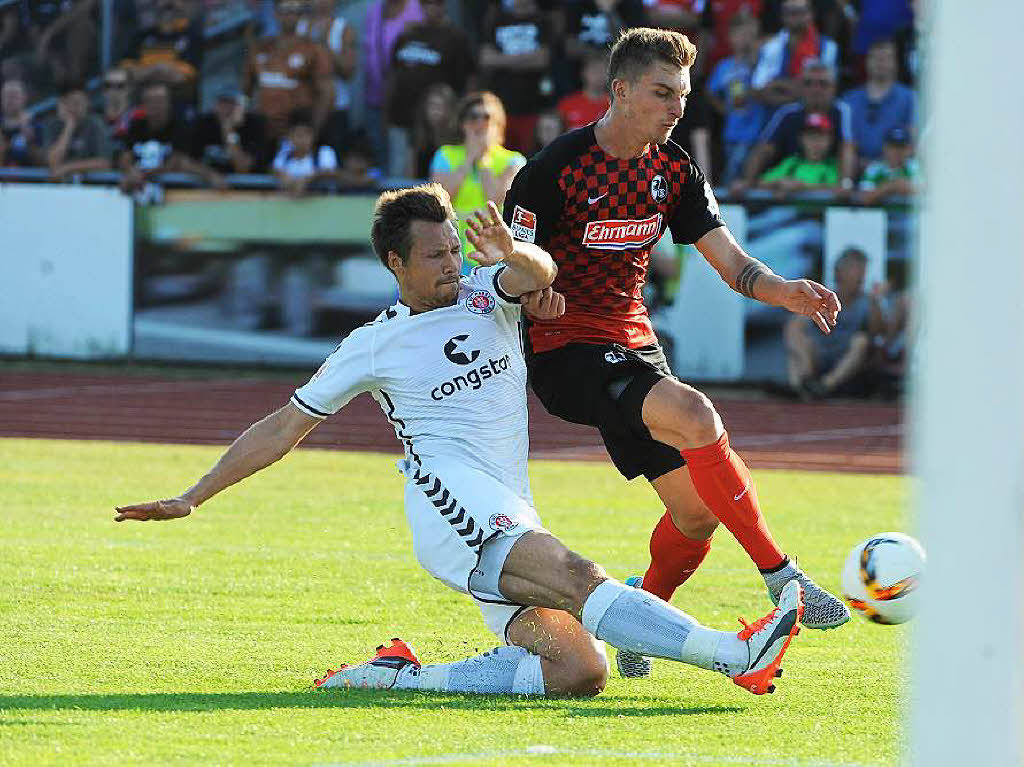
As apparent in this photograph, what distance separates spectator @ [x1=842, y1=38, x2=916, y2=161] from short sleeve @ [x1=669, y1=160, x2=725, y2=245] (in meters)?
10.2

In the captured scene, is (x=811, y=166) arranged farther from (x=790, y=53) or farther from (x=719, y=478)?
(x=719, y=478)

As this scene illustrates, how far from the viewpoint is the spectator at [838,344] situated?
15320 millimetres

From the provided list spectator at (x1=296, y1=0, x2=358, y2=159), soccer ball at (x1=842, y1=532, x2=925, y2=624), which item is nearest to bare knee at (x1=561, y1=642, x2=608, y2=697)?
soccer ball at (x1=842, y1=532, x2=925, y2=624)

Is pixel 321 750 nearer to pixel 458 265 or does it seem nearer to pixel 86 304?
pixel 458 265

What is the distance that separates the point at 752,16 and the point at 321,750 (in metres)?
13.6

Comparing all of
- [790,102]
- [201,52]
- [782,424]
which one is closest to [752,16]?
[790,102]

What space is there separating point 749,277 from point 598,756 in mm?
2249

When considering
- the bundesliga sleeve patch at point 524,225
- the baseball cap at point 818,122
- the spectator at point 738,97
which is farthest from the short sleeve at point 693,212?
the spectator at point 738,97

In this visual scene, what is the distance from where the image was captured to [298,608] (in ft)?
21.7

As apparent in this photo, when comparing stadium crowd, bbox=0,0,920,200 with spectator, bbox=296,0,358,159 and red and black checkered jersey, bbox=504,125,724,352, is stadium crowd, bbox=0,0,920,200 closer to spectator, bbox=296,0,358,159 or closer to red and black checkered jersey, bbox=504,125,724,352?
spectator, bbox=296,0,358,159

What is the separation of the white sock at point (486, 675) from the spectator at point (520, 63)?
12.1 metres

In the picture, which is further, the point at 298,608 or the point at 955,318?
the point at 298,608

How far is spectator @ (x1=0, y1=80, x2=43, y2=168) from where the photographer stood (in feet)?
59.8

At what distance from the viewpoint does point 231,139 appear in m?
17.6
